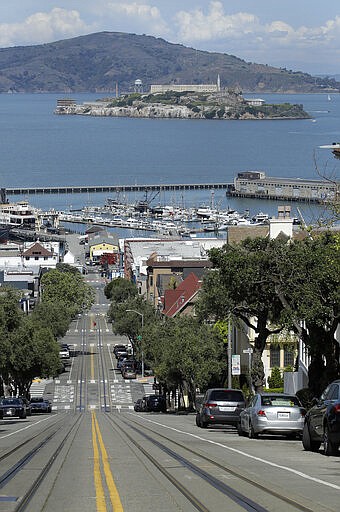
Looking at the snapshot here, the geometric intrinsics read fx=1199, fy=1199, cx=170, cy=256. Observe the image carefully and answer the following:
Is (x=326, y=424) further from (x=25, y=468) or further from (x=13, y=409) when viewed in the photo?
(x=13, y=409)

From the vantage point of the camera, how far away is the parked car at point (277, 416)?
27078mm

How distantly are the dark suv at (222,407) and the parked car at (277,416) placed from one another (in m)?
6.41

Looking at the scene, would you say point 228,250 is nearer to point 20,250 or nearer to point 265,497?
point 265,497

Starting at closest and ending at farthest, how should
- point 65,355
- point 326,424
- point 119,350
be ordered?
point 326,424, point 65,355, point 119,350

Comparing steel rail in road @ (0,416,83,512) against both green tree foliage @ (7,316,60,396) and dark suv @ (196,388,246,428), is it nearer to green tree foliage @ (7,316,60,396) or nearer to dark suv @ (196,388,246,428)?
dark suv @ (196,388,246,428)

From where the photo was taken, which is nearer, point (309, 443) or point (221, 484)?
point (221, 484)

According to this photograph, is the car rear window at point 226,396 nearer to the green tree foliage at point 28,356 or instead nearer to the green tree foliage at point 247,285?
the green tree foliage at point 247,285

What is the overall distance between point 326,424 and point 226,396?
1465 centimetres

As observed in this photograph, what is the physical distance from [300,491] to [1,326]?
170 feet

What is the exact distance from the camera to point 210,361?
60781mm

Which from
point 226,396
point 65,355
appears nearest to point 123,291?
point 65,355

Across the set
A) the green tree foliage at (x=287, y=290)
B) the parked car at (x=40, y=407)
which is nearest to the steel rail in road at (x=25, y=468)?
the green tree foliage at (x=287, y=290)

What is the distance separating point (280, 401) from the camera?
27.5 m

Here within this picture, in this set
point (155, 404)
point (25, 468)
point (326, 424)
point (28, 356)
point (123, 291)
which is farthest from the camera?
point (123, 291)
